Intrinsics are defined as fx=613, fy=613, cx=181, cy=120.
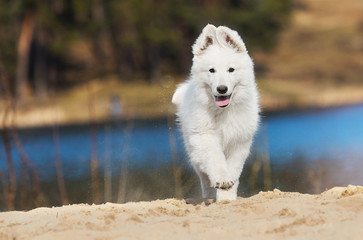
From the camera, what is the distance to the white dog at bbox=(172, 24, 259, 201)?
5926 mm

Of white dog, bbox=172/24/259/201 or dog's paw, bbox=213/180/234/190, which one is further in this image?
white dog, bbox=172/24/259/201

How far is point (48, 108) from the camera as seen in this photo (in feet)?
107

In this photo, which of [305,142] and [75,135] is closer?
[305,142]

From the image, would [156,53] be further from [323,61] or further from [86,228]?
[86,228]

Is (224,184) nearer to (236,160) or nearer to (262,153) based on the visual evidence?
(236,160)

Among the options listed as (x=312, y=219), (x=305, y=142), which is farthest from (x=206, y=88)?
(x=305, y=142)

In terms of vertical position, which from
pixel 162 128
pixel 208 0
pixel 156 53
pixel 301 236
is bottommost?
pixel 301 236

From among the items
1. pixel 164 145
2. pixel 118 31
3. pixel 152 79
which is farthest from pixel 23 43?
pixel 164 145

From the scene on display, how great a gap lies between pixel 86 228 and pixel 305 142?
12057 millimetres

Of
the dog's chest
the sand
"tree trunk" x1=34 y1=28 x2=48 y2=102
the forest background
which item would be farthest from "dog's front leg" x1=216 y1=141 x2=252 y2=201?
"tree trunk" x1=34 y1=28 x2=48 y2=102

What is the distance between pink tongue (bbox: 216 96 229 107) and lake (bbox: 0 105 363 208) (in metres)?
1.59

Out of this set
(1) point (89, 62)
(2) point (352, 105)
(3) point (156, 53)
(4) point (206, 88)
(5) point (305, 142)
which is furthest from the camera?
(1) point (89, 62)

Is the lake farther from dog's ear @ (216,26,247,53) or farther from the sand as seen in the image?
the sand

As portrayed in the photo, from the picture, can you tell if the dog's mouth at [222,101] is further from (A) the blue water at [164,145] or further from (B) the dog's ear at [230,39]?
(A) the blue water at [164,145]
